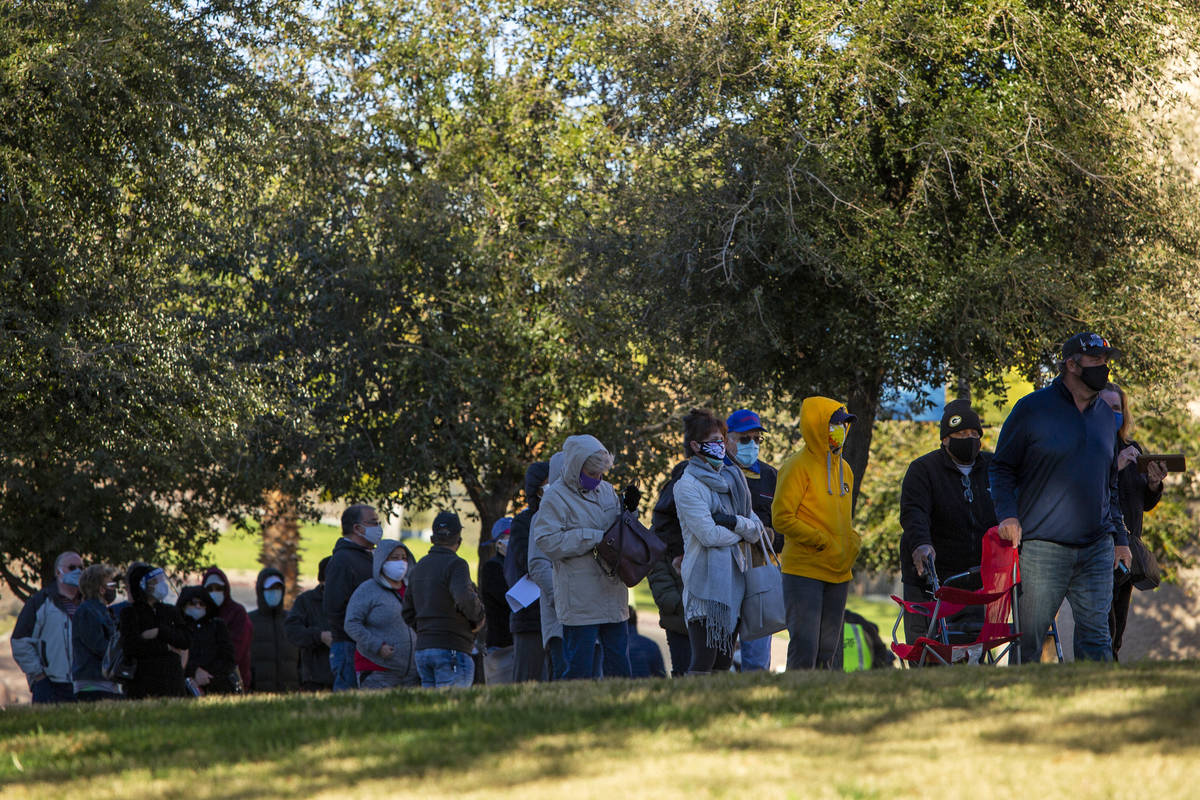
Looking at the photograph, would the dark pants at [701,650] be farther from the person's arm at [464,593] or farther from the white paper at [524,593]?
the person's arm at [464,593]

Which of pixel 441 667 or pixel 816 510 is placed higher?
pixel 816 510

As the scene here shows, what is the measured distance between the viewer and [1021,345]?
13703 millimetres

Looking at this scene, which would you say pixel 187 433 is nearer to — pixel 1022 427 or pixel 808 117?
pixel 808 117

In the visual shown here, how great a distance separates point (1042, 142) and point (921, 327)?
6.80 feet

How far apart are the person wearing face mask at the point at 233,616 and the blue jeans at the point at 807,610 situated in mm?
5142

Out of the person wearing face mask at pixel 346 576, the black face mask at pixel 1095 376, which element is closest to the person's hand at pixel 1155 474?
the black face mask at pixel 1095 376

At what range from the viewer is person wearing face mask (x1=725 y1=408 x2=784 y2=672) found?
9.32 m

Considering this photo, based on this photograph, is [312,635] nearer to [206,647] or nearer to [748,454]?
[206,647]

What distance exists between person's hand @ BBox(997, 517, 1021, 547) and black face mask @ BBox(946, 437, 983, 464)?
5.75 feet

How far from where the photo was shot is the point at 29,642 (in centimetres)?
1098

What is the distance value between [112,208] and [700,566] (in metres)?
7.72

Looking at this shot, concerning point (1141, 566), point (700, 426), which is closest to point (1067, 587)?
point (1141, 566)

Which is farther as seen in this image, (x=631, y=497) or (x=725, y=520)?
(x=631, y=497)

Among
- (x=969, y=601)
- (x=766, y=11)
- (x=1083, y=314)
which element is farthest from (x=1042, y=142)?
(x=969, y=601)
